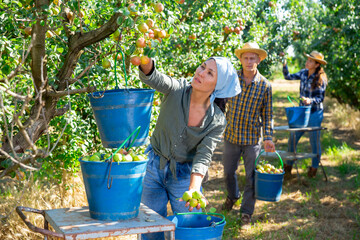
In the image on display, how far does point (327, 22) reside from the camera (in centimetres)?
840

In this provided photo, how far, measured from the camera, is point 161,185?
8.99 feet

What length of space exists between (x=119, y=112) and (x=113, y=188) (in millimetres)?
384

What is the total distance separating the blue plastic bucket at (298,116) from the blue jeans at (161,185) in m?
3.25

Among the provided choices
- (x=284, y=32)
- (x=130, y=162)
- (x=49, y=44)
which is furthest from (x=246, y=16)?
(x=130, y=162)

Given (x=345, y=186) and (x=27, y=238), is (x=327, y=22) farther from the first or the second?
(x=27, y=238)

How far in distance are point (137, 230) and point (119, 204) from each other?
16cm

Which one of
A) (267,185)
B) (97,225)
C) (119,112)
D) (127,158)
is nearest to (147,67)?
(119,112)

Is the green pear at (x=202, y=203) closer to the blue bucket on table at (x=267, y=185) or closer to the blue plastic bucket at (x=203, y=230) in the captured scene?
the blue plastic bucket at (x=203, y=230)

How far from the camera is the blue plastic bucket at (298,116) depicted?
561cm

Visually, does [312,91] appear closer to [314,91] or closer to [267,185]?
[314,91]

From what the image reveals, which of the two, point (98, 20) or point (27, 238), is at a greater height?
point (98, 20)

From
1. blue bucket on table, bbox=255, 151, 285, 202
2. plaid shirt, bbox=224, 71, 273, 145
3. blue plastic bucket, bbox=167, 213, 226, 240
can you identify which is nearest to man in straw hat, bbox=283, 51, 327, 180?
blue bucket on table, bbox=255, 151, 285, 202

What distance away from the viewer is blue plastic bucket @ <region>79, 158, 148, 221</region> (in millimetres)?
1961

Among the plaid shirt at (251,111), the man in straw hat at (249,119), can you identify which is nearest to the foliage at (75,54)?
the man in straw hat at (249,119)
